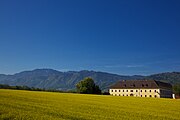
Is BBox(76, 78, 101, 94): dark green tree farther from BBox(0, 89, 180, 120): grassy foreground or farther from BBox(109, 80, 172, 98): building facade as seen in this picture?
BBox(0, 89, 180, 120): grassy foreground

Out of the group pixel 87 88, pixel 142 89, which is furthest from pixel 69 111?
pixel 142 89

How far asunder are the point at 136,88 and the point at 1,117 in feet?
490

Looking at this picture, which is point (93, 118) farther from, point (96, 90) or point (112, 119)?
point (96, 90)

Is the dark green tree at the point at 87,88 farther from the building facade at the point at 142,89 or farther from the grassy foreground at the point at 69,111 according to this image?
the grassy foreground at the point at 69,111

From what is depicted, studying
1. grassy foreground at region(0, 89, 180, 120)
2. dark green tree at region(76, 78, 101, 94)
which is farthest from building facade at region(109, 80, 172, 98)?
grassy foreground at region(0, 89, 180, 120)

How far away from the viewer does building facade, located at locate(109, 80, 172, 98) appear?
15612 centimetres

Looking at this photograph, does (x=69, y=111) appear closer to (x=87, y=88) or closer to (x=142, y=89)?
(x=87, y=88)

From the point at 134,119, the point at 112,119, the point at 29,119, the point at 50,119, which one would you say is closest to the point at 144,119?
the point at 134,119

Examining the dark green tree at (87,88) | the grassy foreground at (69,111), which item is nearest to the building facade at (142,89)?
the dark green tree at (87,88)

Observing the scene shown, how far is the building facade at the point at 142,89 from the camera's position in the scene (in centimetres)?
15612

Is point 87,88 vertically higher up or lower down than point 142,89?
lower down

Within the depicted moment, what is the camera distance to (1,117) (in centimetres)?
1861

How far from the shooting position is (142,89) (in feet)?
528

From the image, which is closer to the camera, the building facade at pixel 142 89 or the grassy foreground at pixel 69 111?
the grassy foreground at pixel 69 111
